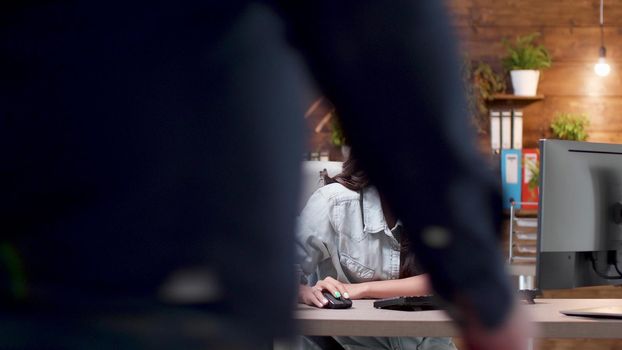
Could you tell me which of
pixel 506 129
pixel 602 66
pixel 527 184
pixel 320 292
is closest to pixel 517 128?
pixel 506 129

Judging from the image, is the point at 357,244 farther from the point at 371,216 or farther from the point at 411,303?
the point at 411,303

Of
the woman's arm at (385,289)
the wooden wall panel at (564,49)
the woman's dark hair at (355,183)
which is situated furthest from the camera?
the wooden wall panel at (564,49)

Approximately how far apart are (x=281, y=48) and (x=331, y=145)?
6006mm

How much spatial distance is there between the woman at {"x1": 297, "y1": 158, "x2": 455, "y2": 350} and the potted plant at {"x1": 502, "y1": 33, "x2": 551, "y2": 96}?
12.8 ft

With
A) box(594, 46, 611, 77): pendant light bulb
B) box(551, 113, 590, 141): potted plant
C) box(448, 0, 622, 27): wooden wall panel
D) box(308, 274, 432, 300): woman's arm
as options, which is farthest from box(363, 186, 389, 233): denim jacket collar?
box(594, 46, 611, 77): pendant light bulb

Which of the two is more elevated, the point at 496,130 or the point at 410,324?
the point at 496,130

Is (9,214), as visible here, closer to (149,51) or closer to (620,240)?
(149,51)

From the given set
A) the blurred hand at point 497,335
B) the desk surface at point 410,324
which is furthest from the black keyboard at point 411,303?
the blurred hand at point 497,335

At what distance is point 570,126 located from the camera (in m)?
6.73

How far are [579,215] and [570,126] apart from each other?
4.30 meters

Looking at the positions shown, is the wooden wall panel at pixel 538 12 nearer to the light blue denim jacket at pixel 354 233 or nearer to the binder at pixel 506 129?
the binder at pixel 506 129

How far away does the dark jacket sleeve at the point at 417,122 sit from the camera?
0.54 m

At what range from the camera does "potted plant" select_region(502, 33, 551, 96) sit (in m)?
6.68

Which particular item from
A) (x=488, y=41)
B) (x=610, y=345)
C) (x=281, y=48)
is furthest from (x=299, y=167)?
(x=488, y=41)
